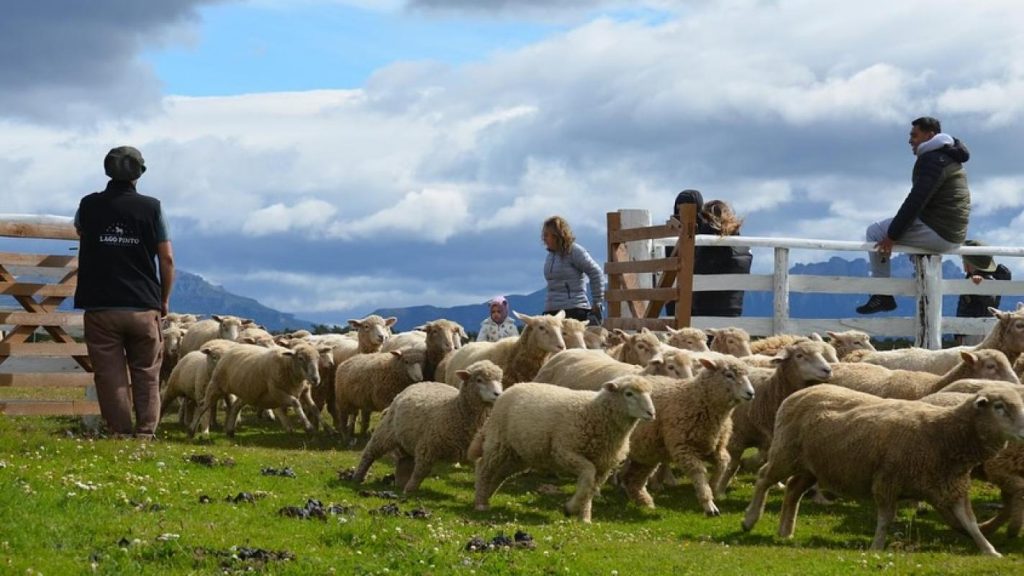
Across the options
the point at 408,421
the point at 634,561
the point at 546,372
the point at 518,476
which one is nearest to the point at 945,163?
the point at 546,372

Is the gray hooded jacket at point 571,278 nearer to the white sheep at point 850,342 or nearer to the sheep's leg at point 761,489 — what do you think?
the white sheep at point 850,342

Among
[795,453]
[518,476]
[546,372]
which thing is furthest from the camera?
[546,372]

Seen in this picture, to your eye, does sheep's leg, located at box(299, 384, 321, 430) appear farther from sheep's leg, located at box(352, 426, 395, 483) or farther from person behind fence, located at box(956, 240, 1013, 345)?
person behind fence, located at box(956, 240, 1013, 345)

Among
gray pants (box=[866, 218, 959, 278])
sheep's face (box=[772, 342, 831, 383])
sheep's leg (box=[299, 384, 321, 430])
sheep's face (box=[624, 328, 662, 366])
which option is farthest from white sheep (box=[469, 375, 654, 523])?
gray pants (box=[866, 218, 959, 278])

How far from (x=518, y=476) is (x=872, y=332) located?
9491 millimetres

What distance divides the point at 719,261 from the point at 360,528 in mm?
12664

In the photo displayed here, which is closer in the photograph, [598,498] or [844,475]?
[844,475]

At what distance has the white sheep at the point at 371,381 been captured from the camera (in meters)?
18.5

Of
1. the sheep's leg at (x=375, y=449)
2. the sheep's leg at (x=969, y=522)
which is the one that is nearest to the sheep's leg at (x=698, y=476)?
the sheep's leg at (x=969, y=522)

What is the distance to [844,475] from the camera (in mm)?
11555

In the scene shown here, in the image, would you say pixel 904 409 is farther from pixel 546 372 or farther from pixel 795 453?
pixel 546 372

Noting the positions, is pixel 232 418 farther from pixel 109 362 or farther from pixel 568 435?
pixel 568 435

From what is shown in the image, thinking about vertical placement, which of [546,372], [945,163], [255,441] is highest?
[945,163]

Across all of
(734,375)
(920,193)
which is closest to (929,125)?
(920,193)
